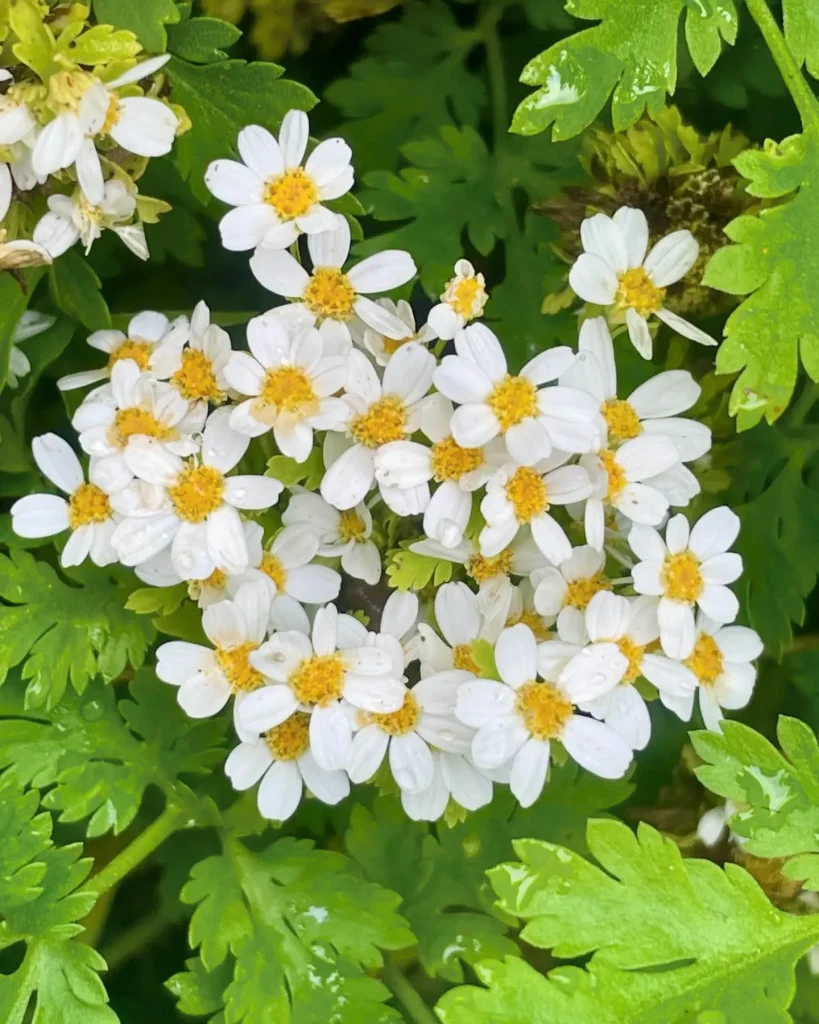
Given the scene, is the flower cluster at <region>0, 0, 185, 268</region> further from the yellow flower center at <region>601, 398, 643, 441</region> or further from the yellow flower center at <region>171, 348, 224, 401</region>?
the yellow flower center at <region>601, 398, 643, 441</region>

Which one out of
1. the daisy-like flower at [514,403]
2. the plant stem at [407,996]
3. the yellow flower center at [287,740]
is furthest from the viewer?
the plant stem at [407,996]

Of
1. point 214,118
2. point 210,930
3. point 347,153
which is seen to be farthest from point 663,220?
point 210,930

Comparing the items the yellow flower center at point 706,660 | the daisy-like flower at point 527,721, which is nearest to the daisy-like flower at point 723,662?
the yellow flower center at point 706,660

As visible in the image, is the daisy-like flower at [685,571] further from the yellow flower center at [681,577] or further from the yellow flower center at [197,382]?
the yellow flower center at [197,382]

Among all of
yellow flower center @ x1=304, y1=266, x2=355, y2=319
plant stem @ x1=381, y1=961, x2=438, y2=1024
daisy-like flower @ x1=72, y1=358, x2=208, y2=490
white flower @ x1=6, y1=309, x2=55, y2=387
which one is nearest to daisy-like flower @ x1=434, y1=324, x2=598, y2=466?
yellow flower center @ x1=304, y1=266, x2=355, y2=319

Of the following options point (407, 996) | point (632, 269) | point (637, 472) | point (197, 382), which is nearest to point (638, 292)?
point (632, 269)

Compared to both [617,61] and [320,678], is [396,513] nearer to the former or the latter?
[320,678]
